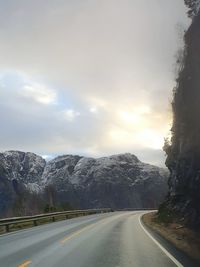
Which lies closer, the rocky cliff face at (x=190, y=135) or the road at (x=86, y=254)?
the road at (x=86, y=254)

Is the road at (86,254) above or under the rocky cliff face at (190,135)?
under

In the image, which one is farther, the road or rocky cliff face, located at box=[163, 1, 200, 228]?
rocky cliff face, located at box=[163, 1, 200, 228]

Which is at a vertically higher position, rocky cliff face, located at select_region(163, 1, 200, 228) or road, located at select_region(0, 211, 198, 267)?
rocky cliff face, located at select_region(163, 1, 200, 228)

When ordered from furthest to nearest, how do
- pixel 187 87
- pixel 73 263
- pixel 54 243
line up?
1. pixel 187 87
2. pixel 54 243
3. pixel 73 263

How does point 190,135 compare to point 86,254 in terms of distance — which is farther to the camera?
point 190,135

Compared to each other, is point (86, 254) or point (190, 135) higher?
point (190, 135)

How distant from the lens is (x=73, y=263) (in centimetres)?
1388

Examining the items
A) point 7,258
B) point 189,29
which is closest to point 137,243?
point 7,258

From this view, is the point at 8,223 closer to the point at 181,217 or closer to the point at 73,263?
the point at 181,217

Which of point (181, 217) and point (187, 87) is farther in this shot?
Result: point (187, 87)

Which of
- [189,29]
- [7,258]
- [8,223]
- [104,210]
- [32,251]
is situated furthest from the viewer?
[104,210]

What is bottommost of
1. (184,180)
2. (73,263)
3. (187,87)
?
(73,263)

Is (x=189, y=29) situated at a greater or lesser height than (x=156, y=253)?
greater

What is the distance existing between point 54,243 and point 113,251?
343 cm
